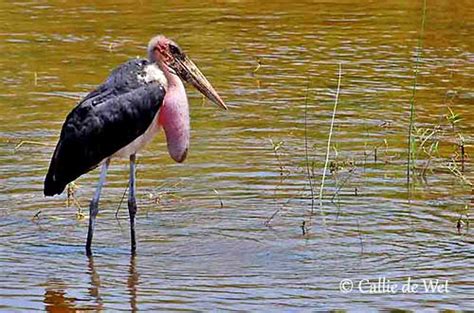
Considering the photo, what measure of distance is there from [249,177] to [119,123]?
1.66 m

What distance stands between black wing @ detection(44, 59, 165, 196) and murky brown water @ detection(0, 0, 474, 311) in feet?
1.57

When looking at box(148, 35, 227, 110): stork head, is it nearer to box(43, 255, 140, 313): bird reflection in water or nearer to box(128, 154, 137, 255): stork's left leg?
box(128, 154, 137, 255): stork's left leg

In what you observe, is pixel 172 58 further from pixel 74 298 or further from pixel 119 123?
pixel 74 298

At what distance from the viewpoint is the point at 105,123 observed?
304 inches

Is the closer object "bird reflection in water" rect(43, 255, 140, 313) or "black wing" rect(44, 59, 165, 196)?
"bird reflection in water" rect(43, 255, 140, 313)

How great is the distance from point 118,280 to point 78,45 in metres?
6.71

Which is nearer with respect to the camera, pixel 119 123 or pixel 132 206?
pixel 119 123

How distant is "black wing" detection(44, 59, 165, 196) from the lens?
7723mm

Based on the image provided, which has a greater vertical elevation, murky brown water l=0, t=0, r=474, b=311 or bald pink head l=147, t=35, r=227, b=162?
bald pink head l=147, t=35, r=227, b=162

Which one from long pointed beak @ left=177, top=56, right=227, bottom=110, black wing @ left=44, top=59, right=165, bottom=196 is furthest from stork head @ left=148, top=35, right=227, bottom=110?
black wing @ left=44, top=59, right=165, bottom=196

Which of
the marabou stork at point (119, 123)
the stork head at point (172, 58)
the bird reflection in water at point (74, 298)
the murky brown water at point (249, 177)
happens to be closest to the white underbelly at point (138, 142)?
the marabou stork at point (119, 123)

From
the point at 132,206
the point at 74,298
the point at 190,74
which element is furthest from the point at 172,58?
the point at 74,298

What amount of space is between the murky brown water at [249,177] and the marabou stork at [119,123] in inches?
16.8

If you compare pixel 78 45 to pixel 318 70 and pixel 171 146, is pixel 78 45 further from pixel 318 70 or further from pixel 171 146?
pixel 171 146
